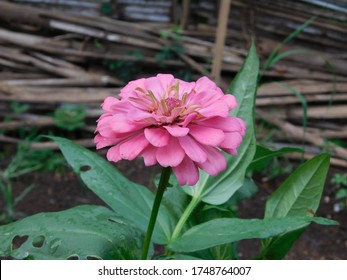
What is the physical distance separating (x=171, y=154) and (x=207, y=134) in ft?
0.16

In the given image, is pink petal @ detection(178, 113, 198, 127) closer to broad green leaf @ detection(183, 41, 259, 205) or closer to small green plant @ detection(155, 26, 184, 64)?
broad green leaf @ detection(183, 41, 259, 205)

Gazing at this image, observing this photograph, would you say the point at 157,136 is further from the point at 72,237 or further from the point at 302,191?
the point at 302,191

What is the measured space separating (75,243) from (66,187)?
3.44ft

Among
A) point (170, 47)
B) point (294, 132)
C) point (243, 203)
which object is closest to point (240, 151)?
point (243, 203)

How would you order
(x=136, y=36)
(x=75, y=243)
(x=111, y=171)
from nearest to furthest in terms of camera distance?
(x=75, y=243) < (x=111, y=171) < (x=136, y=36)

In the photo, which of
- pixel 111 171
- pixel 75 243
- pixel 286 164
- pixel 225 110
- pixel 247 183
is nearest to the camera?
pixel 225 110

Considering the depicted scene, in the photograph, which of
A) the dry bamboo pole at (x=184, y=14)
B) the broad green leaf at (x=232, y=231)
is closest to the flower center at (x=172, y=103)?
the broad green leaf at (x=232, y=231)

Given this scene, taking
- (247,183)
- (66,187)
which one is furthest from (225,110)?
(66,187)

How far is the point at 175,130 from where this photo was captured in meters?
0.54

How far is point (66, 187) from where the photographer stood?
5.58 ft

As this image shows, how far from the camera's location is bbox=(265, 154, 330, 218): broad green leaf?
805mm

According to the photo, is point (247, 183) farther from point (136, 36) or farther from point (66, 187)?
point (136, 36)
